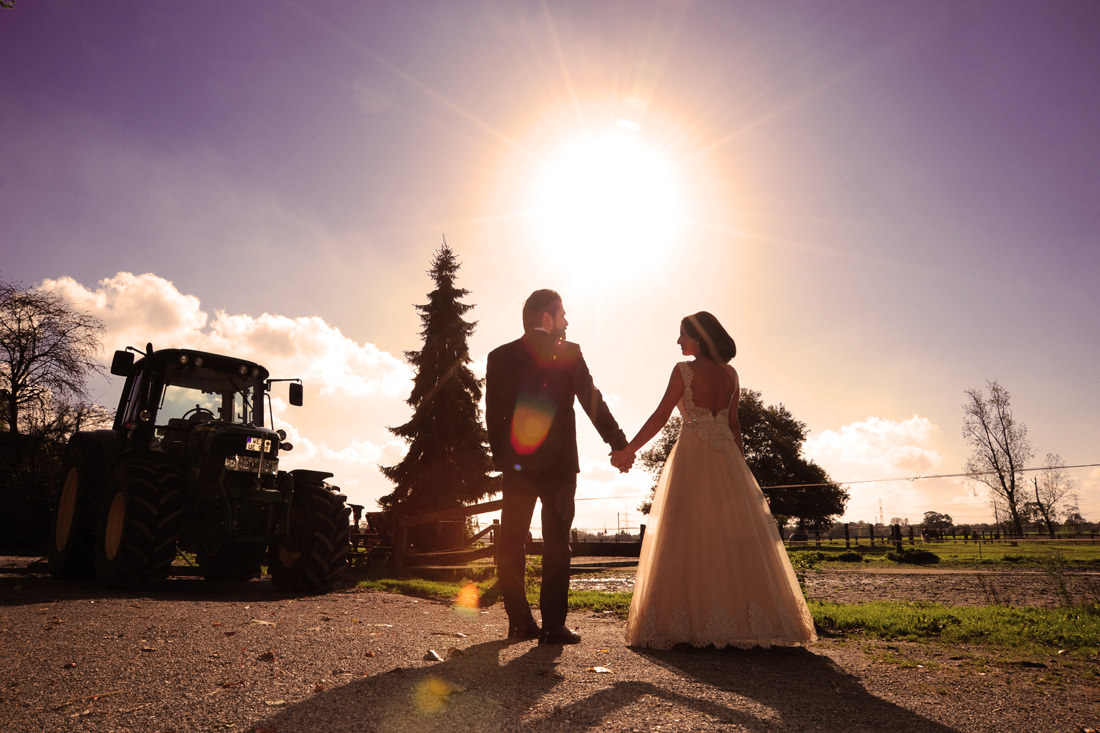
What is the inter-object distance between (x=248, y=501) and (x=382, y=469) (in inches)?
699

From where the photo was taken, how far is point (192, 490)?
25.2ft

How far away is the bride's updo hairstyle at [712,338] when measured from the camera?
16.8 ft

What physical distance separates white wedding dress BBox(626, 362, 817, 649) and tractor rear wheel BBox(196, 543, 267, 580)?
7.62 meters

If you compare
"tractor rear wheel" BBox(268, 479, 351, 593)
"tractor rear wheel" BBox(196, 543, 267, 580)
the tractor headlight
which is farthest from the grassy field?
"tractor rear wheel" BBox(196, 543, 267, 580)

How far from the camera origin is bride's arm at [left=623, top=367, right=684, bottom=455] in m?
5.08

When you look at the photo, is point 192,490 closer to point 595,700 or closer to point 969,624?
point 595,700

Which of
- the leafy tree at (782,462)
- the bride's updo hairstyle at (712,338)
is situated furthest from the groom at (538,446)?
the leafy tree at (782,462)

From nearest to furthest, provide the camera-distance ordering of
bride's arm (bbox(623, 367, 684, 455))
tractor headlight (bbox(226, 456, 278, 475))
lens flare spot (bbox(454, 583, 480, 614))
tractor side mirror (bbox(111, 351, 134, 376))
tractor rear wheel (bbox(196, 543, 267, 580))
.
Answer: bride's arm (bbox(623, 367, 684, 455)) → lens flare spot (bbox(454, 583, 480, 614)) → tractor headlight (bbox(226, 456, 278, 475)) → tractor side mirror (bbox(111, 351, 134, 376)) → tractor rear wheel (bbox(196, 543, 267, 580))

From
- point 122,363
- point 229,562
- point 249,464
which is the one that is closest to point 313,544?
point 249,464

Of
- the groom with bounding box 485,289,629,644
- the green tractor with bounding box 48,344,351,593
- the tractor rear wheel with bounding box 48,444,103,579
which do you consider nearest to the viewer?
the groom with bounding box 485,289,629,644

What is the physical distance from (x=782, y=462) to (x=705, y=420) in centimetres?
4583

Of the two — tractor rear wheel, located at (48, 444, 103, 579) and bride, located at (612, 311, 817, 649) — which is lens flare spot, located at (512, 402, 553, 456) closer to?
bride, located at (612, 311, 817, 649)

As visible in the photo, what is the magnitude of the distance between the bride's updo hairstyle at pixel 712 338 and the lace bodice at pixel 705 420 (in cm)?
21

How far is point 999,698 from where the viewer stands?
308 cm
